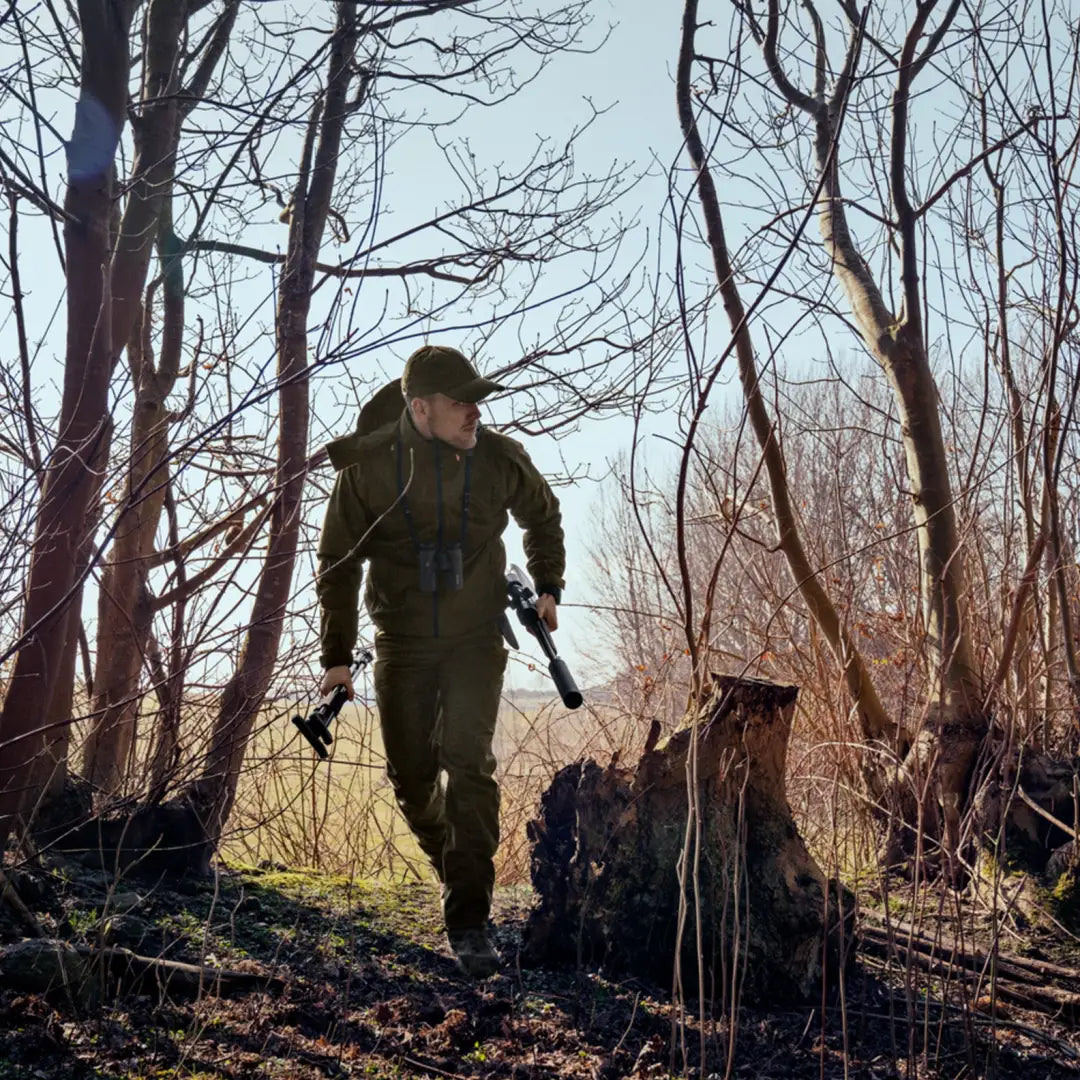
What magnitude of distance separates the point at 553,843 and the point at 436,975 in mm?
556

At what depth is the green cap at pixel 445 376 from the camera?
354cm

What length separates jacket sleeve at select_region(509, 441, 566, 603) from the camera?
3803mm

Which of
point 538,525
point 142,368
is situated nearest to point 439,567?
point 538,525

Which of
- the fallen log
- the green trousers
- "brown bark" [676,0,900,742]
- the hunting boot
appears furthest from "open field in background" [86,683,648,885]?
the fallen log

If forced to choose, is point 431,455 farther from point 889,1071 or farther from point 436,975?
point 889,1071

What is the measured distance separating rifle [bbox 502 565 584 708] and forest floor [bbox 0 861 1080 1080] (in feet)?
2.68

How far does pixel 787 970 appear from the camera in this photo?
129 inches

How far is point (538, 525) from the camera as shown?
3857 mm

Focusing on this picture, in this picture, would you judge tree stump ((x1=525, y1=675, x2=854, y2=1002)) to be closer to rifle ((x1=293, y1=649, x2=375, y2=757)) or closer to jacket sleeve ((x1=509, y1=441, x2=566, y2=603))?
jacket sleeve ((x1=509, y1=441, x2=566, y2=603))

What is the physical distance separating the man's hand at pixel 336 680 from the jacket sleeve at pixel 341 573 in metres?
0.03

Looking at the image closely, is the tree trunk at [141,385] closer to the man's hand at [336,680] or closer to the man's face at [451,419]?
the man's hand at [336,680]

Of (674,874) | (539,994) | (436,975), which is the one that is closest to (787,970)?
(674,874)

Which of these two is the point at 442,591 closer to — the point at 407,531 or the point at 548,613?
the point at 407,531

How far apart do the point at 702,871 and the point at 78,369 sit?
2280mm
